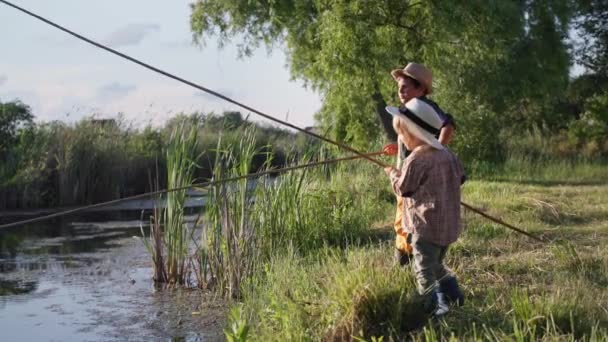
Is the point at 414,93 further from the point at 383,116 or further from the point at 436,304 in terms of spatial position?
the point at 383,116

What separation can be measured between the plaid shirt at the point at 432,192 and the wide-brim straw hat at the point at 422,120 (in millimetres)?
62

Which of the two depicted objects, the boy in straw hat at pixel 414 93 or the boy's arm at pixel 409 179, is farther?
the boy in straw hat at pixel 414 93

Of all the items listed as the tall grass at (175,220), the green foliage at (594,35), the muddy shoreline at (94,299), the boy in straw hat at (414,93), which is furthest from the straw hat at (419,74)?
the green foliage at (594,35)

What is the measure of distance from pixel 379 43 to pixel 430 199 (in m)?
10.6

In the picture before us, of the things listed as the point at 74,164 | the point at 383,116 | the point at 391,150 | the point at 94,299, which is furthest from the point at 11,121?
the point at 391,150

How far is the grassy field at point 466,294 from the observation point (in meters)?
4.68

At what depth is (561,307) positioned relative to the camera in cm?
476

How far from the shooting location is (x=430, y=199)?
5.07 metres

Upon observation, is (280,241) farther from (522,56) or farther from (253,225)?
(522,56)

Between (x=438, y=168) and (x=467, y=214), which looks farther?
(x=467, y=214)

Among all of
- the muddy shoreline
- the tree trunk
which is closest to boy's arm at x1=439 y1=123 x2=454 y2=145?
the muddy shoreline

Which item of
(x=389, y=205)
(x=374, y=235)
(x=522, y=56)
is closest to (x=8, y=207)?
(x=389, y=205)

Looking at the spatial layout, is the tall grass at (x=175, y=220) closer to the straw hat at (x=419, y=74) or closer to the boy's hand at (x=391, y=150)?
the boy's hand at (x=391, y=150)

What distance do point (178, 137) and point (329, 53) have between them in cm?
755
